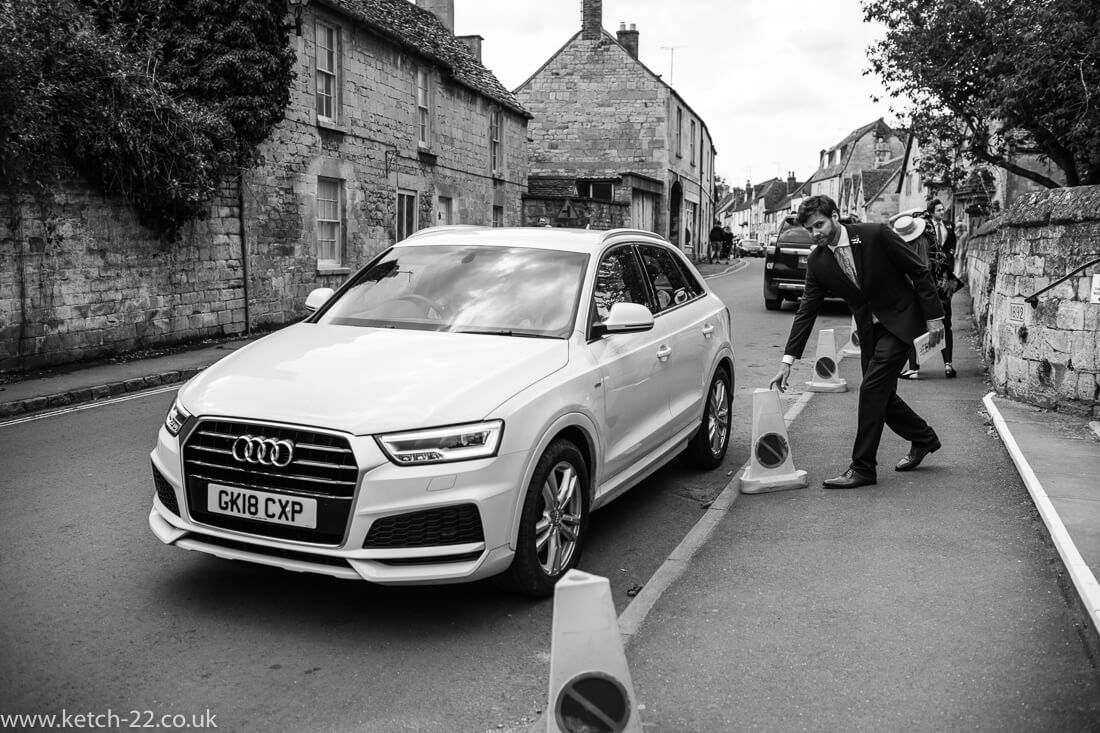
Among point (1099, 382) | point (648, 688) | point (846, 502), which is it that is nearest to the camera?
point (648, 688)

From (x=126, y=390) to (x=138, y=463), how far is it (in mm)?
4420

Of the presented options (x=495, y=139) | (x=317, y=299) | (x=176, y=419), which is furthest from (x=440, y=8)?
(x=176, y=419)

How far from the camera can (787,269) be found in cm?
2114

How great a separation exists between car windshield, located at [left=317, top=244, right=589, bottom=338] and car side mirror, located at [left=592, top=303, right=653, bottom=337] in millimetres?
178

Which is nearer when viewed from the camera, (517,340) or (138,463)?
(517,340)

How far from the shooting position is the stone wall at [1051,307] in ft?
28.1

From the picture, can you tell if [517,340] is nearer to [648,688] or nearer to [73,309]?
[648,688]

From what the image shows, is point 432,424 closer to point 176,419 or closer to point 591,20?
point 176,419

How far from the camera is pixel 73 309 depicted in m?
12.7

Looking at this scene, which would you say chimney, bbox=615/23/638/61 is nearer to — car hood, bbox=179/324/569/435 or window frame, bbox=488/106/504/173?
window frame, bbox=488/106/504/173

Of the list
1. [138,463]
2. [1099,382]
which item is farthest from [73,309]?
[1099,382]

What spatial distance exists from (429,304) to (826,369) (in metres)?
7.10

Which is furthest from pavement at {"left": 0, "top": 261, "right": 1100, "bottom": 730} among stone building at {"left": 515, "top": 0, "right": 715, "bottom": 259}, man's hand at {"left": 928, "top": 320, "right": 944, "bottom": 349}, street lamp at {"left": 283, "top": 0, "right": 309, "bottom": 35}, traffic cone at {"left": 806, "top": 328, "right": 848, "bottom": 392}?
stone building at {"left": 515, "top": 0, "right": 715, "bottom": 259}

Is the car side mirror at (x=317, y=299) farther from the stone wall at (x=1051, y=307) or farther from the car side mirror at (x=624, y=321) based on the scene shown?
the stone wall at (x=1051, y=307)
